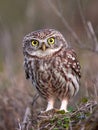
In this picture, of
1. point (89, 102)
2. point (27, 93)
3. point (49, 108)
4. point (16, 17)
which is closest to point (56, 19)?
point (16, 17)

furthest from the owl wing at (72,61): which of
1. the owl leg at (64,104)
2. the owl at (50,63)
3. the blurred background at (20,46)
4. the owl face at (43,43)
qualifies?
the owl leg at (64,104)

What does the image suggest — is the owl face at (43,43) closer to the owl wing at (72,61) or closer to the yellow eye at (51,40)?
the yellow eye at (51,40)

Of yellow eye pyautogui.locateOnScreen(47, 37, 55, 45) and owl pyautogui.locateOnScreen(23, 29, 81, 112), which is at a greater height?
yellow eye pyautogui.locateOnScreen(47, 37, 55, 45)

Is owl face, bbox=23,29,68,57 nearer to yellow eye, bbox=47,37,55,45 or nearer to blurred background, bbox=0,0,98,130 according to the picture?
yellow eye, bbox=47,37,55,45

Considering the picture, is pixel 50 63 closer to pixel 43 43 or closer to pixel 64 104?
pixel 43 43

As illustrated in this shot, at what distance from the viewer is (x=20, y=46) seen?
13.6 m

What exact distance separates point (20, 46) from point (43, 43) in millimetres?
5508

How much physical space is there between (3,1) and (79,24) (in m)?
2.42

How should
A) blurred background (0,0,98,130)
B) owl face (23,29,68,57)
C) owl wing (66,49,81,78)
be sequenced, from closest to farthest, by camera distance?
1. owl face (23,29,68,57)
2. owl wing (66,49,81,78)
3. blurred background (0,0,98,130)

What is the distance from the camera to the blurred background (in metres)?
10.1

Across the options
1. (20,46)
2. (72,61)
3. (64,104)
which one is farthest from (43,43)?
(20,46)

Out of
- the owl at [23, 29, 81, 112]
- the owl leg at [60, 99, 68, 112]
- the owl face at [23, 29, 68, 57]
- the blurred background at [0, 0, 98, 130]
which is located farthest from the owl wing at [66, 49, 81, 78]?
the owl leg at [60, 99, 68, 112]

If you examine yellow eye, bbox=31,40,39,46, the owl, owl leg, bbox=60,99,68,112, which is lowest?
owl leg, bbox=60,99,68,112

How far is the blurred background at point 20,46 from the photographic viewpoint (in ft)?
33.2
